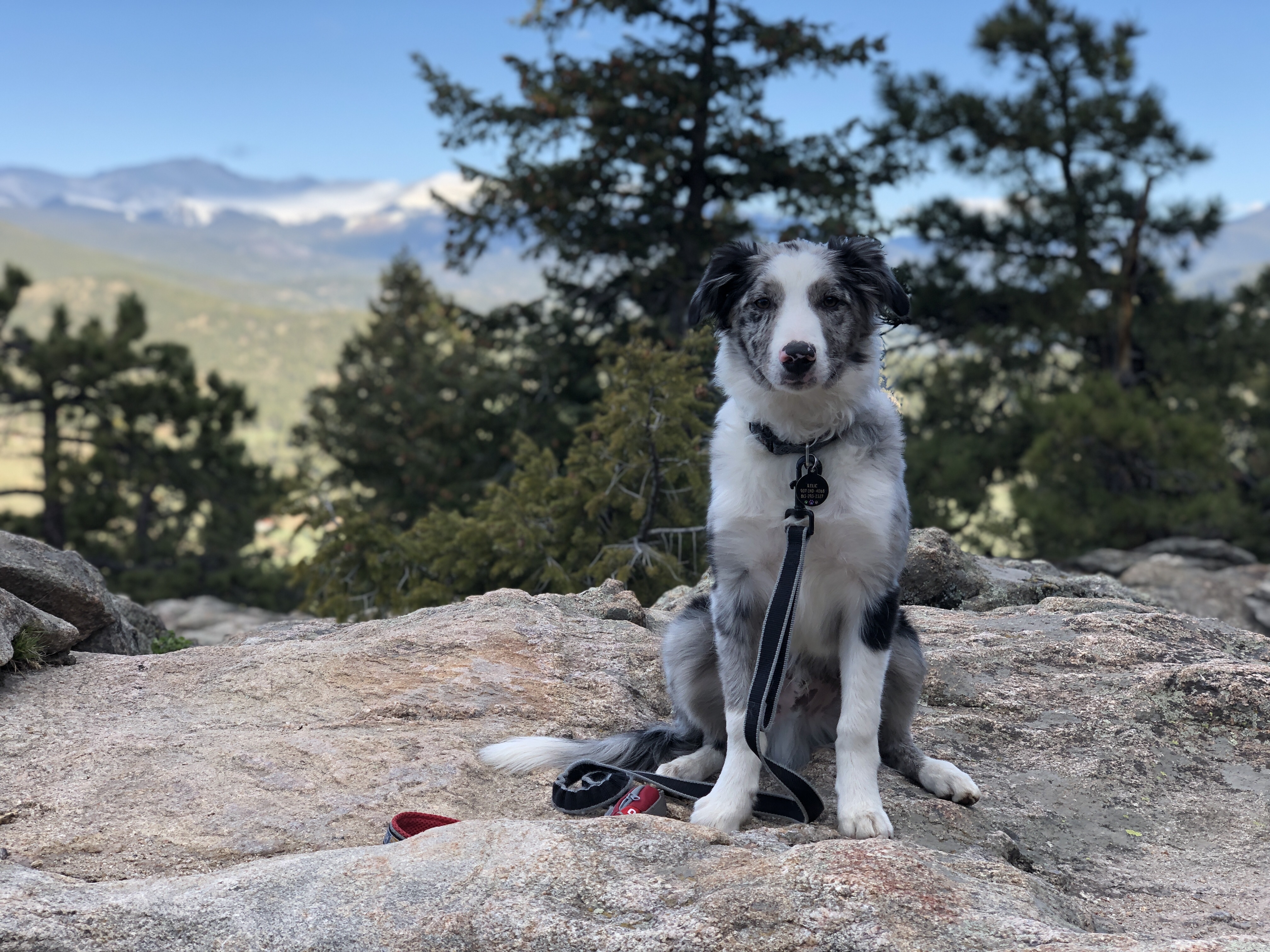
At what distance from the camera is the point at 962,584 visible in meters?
6.59

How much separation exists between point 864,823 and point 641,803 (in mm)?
726

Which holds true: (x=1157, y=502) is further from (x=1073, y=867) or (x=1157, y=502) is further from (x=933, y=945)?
(x=933, y=945)

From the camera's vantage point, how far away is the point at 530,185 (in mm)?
16531

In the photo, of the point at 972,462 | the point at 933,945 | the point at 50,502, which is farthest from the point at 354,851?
the point at 50,502

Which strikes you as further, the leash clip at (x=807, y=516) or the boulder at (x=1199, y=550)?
the boulder at (x=1199, y=550)

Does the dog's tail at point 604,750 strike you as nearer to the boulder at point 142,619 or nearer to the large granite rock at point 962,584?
the large granite rock at point 962,584

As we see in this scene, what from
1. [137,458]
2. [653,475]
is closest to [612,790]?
[653,475]

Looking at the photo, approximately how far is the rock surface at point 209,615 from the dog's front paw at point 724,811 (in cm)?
1453

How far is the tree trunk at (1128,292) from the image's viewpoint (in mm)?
17375

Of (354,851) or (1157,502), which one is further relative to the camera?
(1157,502)

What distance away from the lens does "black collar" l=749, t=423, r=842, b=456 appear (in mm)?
3422

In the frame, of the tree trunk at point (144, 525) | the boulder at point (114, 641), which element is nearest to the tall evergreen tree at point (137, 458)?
the tree trunk at point (144, 525)

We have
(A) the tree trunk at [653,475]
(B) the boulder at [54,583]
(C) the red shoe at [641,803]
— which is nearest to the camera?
(C) the red shoe at [641,803]

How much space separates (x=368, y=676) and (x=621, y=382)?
19.6 feet
